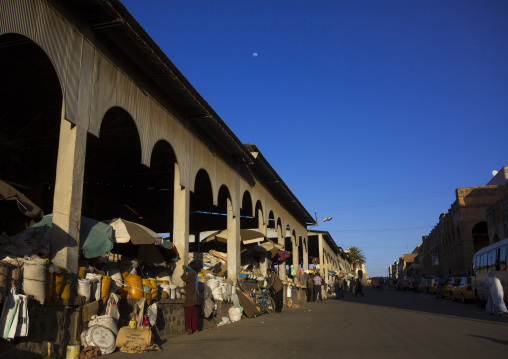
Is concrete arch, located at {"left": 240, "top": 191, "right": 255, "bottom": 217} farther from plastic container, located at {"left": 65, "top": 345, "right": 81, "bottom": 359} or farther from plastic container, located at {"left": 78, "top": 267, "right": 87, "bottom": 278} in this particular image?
plastic container, located at {"left": 65, "top": 345, "right": 81, "bottom": 359}

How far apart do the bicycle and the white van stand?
9.65 meters

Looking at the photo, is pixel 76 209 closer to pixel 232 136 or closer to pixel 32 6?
pixel 32 6

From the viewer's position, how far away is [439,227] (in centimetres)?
6253

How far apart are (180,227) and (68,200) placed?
18.9 ft

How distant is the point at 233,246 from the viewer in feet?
62.8

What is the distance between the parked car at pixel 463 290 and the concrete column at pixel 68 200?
79.1 feet

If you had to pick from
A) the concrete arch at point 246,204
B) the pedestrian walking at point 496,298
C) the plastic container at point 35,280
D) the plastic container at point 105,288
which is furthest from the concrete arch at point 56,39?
the pedestrian walking at point 496,298

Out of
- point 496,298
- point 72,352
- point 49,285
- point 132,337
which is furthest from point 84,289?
point 496,298

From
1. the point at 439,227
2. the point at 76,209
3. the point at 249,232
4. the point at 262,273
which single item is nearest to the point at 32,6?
the point at 76,209

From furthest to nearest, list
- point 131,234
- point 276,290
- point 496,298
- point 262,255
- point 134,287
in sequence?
1. point 262,255
2. point 276,290
3. point 496,298
4. point 131,234
5. point 134,287

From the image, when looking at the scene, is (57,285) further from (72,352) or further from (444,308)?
(444,308)

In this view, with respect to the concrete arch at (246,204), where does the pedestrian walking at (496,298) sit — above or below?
below

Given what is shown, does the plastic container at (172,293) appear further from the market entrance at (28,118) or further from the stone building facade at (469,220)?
the stone building facade at (469,220)

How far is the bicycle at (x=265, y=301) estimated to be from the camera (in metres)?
19.2
